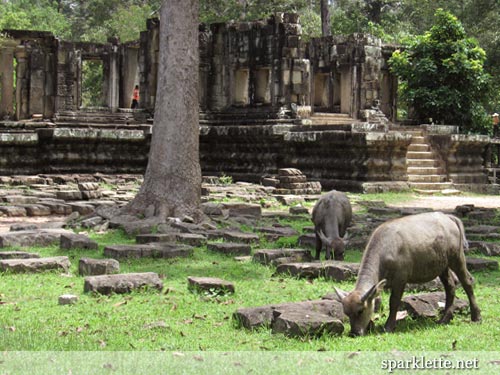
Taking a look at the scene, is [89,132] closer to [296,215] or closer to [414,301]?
[296,215]

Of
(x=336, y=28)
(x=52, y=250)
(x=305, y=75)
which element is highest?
(x=336, y=28)

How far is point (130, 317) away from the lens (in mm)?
6340

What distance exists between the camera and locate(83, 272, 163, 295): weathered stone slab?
7195 millimetres

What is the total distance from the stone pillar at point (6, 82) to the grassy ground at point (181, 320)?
2227 cm

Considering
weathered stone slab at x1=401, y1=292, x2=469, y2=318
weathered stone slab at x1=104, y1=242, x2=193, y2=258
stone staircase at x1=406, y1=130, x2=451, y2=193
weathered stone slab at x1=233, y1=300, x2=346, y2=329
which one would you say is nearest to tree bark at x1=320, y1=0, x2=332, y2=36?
stone staircase at x1=406, y1=130, x2=451, y2=193

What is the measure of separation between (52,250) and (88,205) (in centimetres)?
399

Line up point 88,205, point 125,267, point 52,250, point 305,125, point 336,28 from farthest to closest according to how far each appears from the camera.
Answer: point 336,28
point 305,125
point 88,205
point 52,250
point 125,267

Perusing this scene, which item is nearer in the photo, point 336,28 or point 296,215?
point 296,215

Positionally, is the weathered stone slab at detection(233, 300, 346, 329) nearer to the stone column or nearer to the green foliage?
the green foliage

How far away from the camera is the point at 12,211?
13.6m

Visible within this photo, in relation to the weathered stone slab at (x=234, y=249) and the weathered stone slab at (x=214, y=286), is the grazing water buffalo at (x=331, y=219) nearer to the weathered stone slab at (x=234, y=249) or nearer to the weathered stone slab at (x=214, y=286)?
the weathered stone slab at (x=234, y=249)

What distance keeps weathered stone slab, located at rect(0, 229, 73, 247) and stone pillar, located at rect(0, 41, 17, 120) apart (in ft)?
64.9

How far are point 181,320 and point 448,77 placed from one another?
2072 centimetres

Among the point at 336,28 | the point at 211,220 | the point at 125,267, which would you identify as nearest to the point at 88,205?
the point at 211,220
